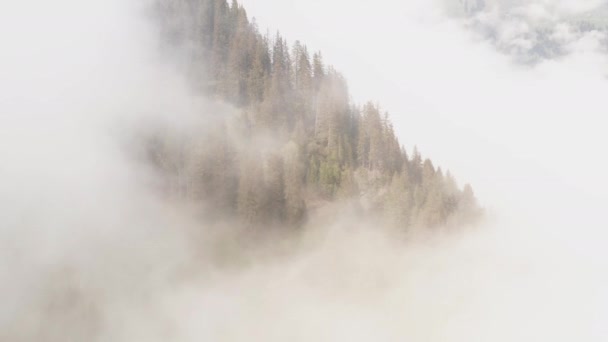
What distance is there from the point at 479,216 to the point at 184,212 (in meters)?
67.4

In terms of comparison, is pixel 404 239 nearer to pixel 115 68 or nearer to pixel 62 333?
pixel 62 333

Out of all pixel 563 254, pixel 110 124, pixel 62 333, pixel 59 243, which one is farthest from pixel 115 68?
pixel 563 254

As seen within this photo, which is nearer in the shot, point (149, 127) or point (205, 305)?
point (205, 305)

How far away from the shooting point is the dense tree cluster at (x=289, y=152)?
116 metres

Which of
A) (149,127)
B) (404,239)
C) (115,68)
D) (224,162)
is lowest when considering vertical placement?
(404,239)

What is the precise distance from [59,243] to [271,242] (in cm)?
5387

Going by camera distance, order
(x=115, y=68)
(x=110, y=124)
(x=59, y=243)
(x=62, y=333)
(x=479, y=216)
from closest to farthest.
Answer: (x=62, y=333) < (x=479, y=216) < (x=59, y=243) < (x=110, y=124) < (x=115, y=68)

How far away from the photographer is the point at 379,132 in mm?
123750

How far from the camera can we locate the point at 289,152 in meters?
119

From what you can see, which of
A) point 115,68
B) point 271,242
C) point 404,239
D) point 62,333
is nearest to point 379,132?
point 404,239

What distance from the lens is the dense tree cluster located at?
11619 cm

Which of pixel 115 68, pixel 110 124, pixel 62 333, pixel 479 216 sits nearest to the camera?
pixel 62 333

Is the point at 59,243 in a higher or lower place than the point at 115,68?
lower

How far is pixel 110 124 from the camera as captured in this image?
14838 cm
